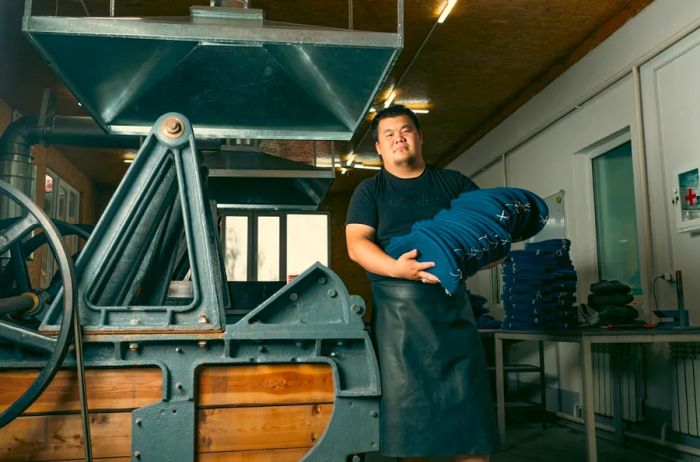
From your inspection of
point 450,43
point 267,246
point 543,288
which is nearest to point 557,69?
point 450,43

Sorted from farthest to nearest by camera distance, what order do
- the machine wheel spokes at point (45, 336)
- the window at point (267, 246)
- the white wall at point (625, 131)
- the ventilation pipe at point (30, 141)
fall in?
1. the window at point (267, 246)
2. the ventilation pipe at point (30, 141)
3. the white wall at point (625, 131)
4. the machine wheel spokes at point (45, 336)

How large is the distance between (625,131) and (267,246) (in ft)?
27.9

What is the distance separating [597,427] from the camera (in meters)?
5.06

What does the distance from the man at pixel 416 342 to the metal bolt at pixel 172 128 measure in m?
0.56

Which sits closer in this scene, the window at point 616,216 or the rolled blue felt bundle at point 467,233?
the rolled blue felt bundle at point 467,233

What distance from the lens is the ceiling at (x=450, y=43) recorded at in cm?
500

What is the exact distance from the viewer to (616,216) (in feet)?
17.1

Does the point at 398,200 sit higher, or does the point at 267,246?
the point at 267,246

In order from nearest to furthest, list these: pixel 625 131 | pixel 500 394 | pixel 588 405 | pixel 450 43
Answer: pixel 588 405 < pixel 500 394 < pixel 625 131 < pixel 450 43

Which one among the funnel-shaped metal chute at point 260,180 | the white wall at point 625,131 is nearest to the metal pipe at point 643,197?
the white wall at point 625,131

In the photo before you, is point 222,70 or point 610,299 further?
point 610,299

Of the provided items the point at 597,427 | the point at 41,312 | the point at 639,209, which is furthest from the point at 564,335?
the point at 41,312

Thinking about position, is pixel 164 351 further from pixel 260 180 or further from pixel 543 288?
pixel 543 288

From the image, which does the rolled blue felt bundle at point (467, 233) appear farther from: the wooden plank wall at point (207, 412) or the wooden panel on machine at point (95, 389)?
the wooden panel on machine at point (95, 389)
